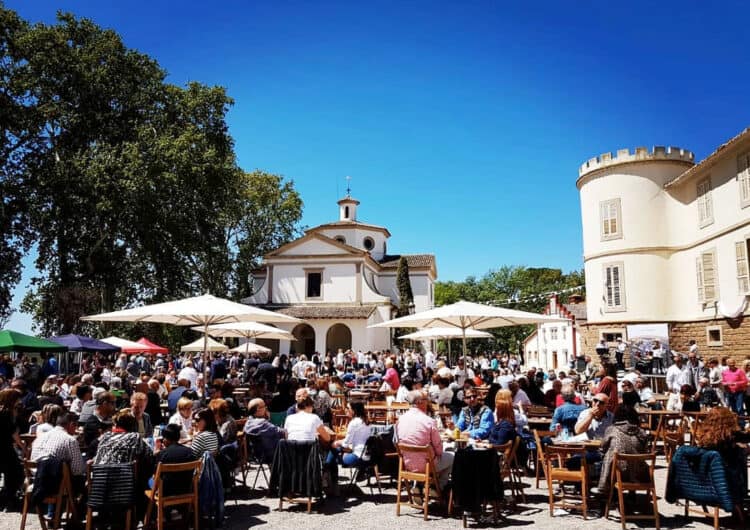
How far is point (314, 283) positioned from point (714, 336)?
959 inches

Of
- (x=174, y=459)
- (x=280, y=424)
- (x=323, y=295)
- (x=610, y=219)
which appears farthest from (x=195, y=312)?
(x=323, y=295)

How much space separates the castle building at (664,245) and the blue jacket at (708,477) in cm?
1480

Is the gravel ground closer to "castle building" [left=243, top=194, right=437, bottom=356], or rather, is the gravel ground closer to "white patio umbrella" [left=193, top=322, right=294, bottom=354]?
"white patio umbrella" [left=193, top=322, right=294, bottom=354]

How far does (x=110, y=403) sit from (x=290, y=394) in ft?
12.3

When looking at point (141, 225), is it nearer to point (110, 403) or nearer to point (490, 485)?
point (110, 403)

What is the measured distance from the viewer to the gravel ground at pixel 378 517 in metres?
5.99

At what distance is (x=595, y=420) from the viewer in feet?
23.5

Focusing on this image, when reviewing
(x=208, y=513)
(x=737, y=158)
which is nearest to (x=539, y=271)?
(x=737, y=158)

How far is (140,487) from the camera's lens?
573cm

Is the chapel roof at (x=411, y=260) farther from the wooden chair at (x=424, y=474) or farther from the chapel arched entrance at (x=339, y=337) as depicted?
the wooden chair at (x=424, y=474)

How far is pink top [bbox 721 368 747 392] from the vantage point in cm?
1183

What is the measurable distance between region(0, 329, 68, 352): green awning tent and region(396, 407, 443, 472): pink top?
39.5 ft

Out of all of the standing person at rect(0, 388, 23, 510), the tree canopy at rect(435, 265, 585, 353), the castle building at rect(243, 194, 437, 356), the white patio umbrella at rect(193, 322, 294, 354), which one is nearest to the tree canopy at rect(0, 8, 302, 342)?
the castle building at rect(243, 194, 437, 356)

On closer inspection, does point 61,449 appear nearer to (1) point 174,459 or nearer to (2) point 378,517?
(1) point 174,459
